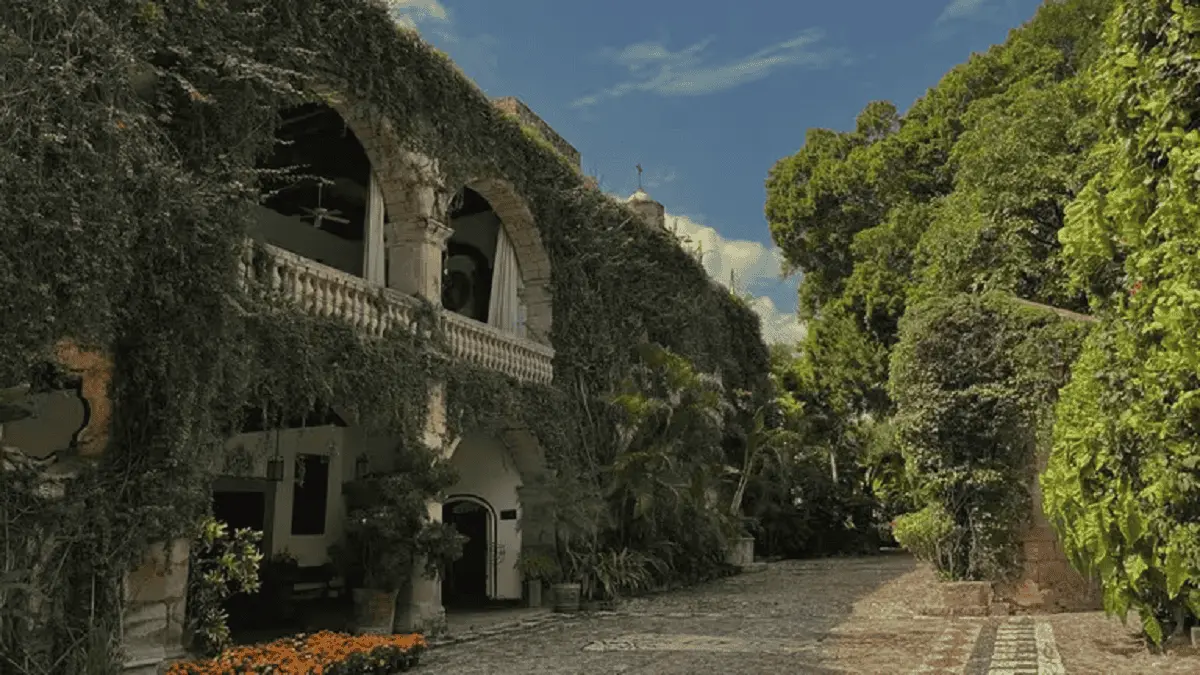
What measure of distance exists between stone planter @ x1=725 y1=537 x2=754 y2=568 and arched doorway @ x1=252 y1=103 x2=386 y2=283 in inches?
395

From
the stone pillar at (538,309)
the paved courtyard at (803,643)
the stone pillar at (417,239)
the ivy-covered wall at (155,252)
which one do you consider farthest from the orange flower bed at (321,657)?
the stone pillar at (538,309)

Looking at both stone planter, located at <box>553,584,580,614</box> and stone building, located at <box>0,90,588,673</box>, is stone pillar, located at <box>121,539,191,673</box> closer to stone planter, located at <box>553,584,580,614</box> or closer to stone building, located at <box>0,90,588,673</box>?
stone building, located at <box>0,90,588,673</box>

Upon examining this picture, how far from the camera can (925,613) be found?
41.8ft

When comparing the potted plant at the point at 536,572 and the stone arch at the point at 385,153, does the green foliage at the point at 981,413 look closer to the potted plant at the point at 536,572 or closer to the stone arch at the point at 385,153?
the potted plant at the point at 536,572

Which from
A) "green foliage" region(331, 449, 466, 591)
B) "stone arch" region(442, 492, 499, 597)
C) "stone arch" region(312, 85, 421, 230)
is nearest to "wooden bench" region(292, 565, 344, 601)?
"stone arch" region(442, 492, 499, 597)

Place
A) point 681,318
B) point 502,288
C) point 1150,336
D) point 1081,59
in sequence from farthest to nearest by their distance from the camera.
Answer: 1. point 1081,59
2. point 681,318
3. point 502,288
4. point 1150,336

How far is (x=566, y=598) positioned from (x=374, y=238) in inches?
230

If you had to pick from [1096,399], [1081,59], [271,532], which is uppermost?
[1081,59]

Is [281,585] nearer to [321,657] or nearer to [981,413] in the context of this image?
[321,657]

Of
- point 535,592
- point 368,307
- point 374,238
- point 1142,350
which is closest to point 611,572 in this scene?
point 535,592

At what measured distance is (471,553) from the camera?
1600 cm

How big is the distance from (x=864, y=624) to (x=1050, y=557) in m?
2.75

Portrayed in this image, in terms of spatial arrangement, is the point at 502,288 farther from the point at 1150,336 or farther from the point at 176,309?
the point at 1150,336

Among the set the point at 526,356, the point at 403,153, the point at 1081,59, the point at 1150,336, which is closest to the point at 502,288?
the point at 526,356
